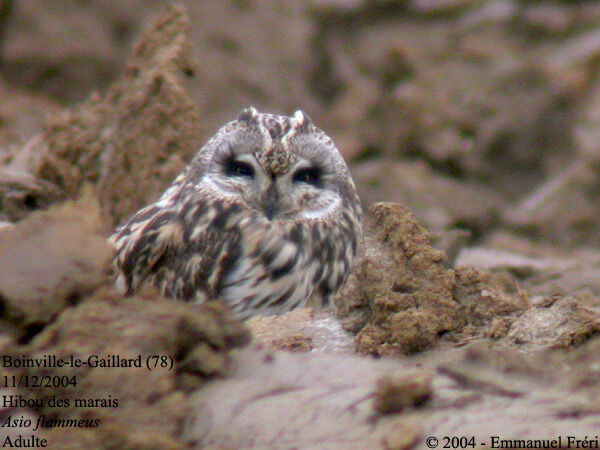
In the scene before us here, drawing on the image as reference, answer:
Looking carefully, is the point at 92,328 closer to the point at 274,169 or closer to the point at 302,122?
the point at 274,169

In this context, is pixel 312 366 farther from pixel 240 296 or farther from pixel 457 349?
pixel 240 296

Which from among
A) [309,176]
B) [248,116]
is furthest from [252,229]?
[248,116]

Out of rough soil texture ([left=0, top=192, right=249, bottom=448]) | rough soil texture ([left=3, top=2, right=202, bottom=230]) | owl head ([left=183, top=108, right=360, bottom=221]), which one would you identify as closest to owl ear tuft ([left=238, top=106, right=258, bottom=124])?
owl head ([left=183, top=108, right=360, bottom=221])

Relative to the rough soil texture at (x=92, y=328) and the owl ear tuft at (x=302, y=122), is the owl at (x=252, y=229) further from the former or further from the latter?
the rough soil texture at (x=92, y=328)

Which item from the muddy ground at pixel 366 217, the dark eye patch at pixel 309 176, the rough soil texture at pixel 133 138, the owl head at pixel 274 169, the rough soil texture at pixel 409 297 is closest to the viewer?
the muddy ground at pixel 366 217

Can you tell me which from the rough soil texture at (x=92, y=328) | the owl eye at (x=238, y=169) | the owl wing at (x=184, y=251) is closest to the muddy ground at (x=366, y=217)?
the rough soil texture at (x=92, y=328)

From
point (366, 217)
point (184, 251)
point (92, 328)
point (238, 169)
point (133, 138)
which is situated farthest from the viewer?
point (133, 138)
